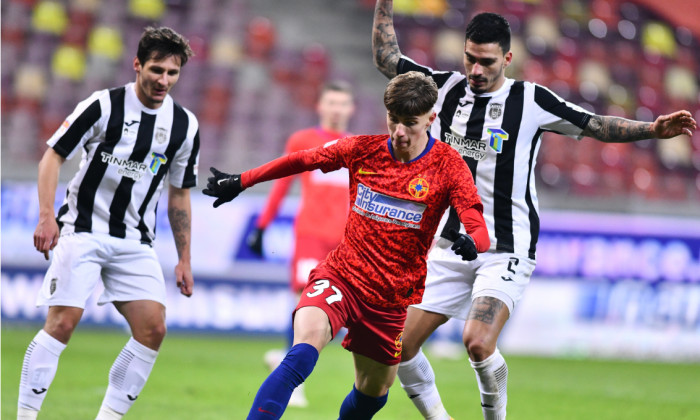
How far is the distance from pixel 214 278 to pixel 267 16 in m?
7.28

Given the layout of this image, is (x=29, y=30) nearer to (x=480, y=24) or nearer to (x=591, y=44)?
(x=591, y=44)

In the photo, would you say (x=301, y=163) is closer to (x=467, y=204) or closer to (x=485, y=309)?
(x=467, y=204)

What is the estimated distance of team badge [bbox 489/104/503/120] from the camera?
5191mm

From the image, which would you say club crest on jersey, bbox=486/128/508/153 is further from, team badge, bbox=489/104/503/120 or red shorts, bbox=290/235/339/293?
red shorts, bbox=290/235/339/293

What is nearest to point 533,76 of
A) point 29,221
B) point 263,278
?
point 263,278

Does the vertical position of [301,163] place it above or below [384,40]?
below

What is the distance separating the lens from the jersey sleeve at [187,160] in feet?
17.4

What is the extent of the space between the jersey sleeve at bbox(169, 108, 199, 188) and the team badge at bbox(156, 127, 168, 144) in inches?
5.4

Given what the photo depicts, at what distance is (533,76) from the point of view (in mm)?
16422

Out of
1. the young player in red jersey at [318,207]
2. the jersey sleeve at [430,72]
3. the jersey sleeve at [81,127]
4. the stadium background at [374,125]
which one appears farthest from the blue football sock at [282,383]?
the stadium background at [374,125]

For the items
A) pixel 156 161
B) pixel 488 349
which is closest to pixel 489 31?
pixel 488 349

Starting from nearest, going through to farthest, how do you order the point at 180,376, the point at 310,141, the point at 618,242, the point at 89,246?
the point at 89,246 → the point at 310,141 → the point at 180,376 → the point at 618,242

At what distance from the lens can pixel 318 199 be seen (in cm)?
787

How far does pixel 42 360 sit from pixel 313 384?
392cm
